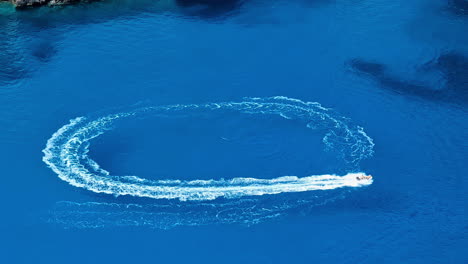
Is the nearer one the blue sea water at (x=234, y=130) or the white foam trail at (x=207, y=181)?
the blue sea water at (x=234, y=130)

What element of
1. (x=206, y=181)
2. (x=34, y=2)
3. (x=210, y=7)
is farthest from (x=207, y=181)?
(x=34, y=2)

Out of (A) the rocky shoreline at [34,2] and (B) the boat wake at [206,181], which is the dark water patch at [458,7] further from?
(A) the rocky shoreline at [34,2]

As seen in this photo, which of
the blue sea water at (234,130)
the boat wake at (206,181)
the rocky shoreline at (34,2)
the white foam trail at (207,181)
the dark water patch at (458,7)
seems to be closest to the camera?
the blue sea water at (234,130)

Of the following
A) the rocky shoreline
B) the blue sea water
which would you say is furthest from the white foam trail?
the rocky shoreline

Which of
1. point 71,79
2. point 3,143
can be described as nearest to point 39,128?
point 3,143

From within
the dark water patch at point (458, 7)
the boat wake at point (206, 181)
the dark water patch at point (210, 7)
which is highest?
the dark water patch at point (210, 7)

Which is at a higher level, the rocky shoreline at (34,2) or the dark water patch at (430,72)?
the rocky shoreline at (34,2)

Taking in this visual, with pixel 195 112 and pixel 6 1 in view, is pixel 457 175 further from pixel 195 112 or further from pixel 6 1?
Answer: pixel 6 1

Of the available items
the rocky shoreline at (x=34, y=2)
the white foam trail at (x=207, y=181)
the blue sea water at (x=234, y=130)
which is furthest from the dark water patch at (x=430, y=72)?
the rocky shoreline at (x=34, y=2)
